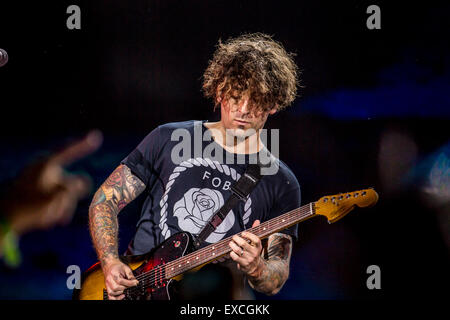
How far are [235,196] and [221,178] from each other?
0.47 feet

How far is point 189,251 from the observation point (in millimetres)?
2418

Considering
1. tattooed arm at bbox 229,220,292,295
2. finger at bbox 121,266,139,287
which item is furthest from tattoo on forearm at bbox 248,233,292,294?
finger at bbox 121,266,139,287

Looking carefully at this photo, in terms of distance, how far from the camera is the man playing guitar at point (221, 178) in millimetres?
2623

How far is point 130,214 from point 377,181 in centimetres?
162

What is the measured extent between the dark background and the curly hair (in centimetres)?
9

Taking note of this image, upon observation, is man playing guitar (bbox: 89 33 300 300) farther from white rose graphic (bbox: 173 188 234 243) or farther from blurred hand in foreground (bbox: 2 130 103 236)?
blurred hand in foreground (bbox: 2 130 103 236)

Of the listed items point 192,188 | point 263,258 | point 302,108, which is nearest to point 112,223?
point 192,188

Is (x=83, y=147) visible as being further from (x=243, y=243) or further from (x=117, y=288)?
(x=243, y=243)

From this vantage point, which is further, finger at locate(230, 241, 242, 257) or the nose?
the nose

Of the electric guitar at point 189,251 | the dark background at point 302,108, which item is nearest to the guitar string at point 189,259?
the electric guitar at point 189,251

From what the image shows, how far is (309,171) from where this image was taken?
9.57 ft

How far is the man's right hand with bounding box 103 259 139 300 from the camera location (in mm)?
2379

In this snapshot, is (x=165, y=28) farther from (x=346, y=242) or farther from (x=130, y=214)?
(x=346, y=242)

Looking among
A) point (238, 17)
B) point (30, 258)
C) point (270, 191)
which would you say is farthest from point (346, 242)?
point (30, 258)
